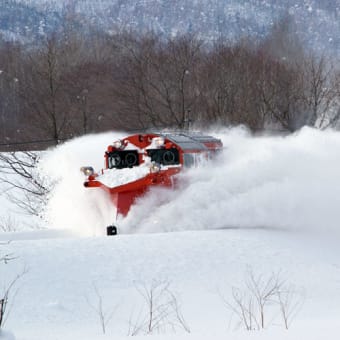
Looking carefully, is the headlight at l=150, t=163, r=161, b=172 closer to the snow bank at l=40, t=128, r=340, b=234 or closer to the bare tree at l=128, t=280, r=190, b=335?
the snow bank at l=40, t=128, r=340, b=234

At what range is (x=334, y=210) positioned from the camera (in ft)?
49.4

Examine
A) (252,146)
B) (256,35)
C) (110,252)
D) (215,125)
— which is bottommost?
(110,252)

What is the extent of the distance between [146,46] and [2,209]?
1058 cm

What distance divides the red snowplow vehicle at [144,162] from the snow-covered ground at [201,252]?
1.00ft

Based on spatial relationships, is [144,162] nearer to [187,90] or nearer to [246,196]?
[246,196]

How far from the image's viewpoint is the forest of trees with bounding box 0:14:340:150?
1196 inches

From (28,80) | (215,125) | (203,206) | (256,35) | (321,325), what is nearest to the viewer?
(321,325)

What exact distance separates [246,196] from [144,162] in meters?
2.52

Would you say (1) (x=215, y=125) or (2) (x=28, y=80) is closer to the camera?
(1) (x=215, y=125)

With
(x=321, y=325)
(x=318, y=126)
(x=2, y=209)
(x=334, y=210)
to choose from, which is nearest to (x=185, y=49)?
(x=318, y=126)

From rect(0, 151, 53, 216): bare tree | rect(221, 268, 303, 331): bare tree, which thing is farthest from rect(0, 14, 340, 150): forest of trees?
rect(221, 268, 303, 331): bare tree

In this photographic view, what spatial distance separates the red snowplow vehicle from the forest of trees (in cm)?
1219

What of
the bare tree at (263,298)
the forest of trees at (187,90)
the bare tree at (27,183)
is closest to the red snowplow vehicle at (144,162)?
the bare tree at (263,298)

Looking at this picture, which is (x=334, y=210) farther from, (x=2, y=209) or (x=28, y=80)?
(x=28, y=80)
